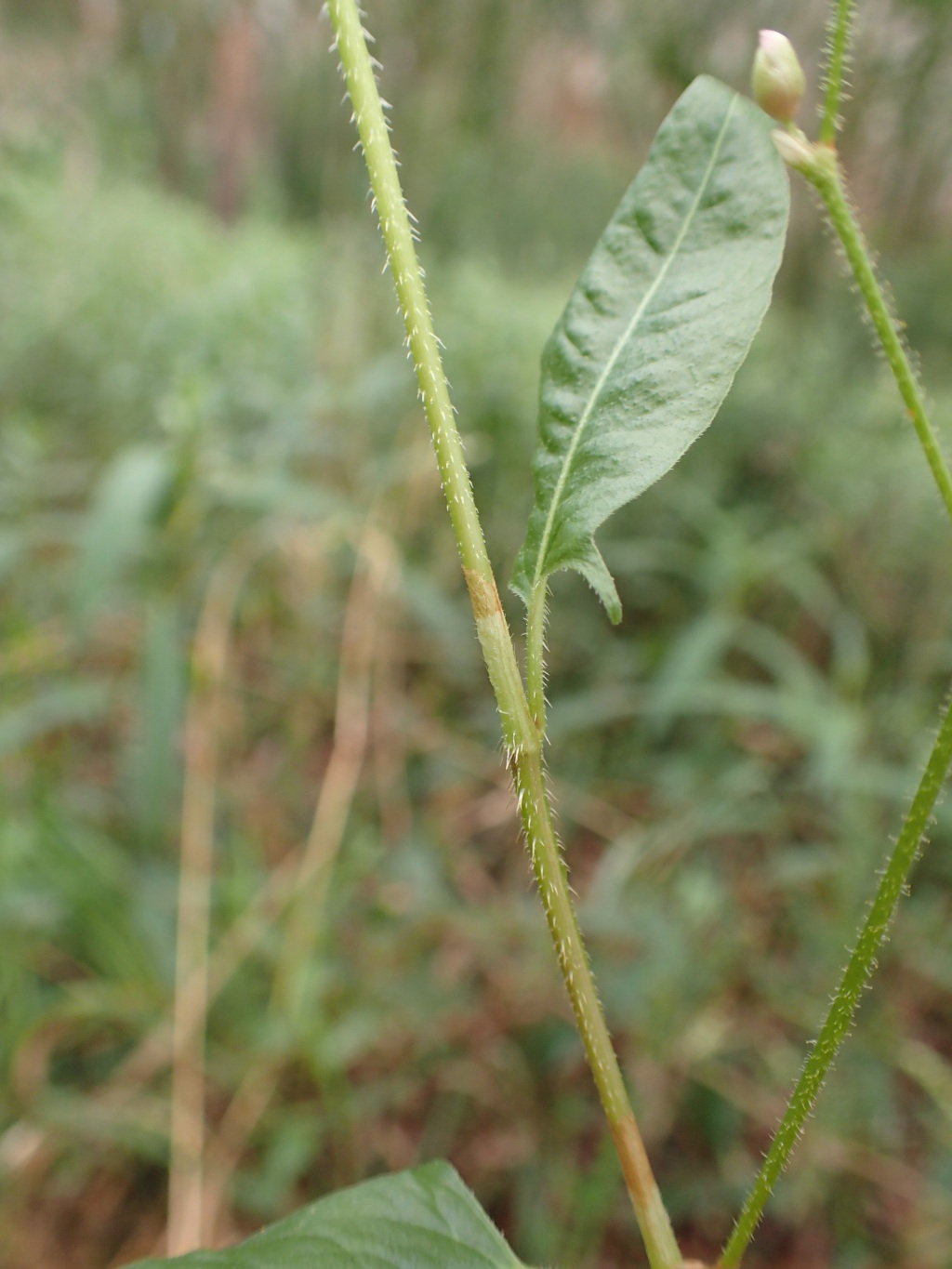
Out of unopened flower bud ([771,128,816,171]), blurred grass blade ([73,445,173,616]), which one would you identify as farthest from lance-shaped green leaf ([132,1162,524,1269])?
blurred grass blade ([73,445,173,616])

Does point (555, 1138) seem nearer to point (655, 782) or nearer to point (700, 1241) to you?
point (700, 1241)

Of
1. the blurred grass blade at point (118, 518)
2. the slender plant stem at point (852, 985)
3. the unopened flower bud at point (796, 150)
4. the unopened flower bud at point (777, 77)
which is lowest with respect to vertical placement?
the blurred grass blade at point (118, 518)

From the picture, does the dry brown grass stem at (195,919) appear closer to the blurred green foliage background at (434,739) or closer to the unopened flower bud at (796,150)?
the blurred green foliage background at (434,739)

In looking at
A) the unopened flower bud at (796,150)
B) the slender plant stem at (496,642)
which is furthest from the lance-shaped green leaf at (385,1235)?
the unopened flower bud at (796,150)

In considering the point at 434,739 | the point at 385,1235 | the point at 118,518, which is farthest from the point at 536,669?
the point at 434,739

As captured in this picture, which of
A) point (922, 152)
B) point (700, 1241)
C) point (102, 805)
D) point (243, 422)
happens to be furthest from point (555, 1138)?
point (922, 152)

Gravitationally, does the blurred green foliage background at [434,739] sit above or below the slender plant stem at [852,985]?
below
